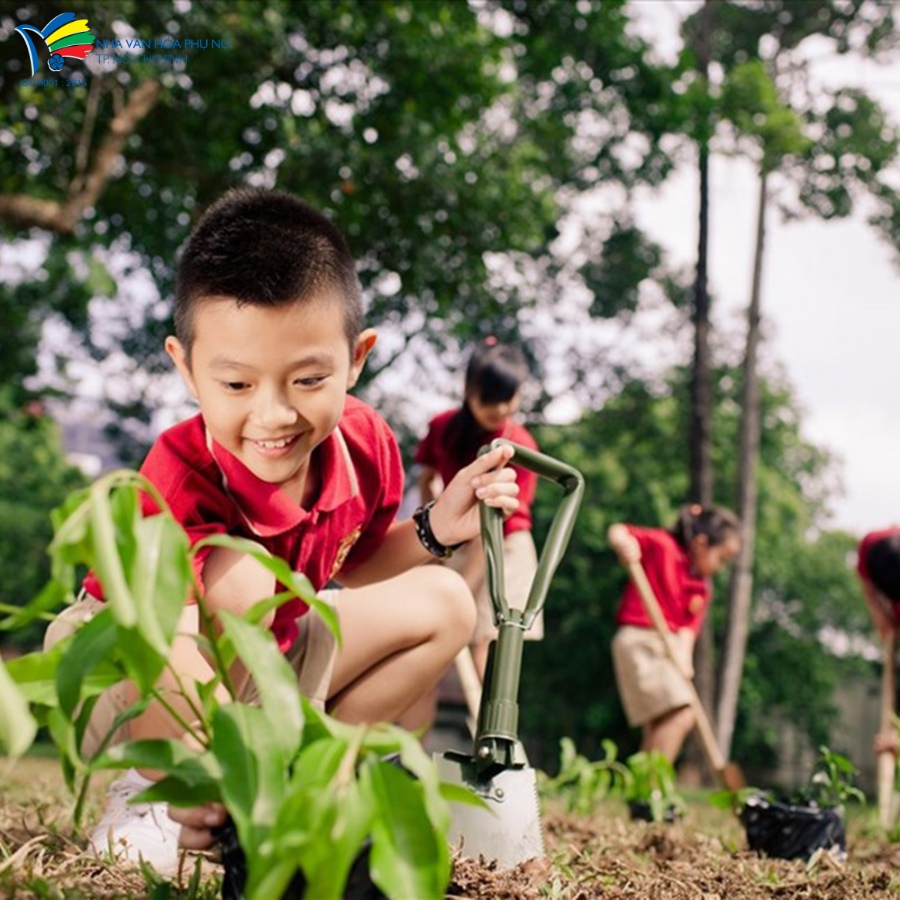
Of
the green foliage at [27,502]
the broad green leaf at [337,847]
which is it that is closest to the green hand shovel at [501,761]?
the broad green leaf at [337,847]

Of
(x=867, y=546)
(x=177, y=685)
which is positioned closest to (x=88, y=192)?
(x=867, y=546)

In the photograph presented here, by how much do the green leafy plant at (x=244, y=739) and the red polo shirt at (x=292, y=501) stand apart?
748mm

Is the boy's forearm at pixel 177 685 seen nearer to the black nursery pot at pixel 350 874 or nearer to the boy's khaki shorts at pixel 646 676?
the black nursery pot at pixel 350 874

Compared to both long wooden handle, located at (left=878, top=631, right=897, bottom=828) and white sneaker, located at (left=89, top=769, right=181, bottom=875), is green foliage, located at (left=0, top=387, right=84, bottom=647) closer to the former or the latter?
long wooden handle, located at (left=878, top=631, right=897, bottom=828)

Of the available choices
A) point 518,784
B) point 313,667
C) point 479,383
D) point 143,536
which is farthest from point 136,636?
point 479,383

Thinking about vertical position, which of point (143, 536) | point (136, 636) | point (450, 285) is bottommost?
point (136, 636)

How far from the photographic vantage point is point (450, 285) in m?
10.9

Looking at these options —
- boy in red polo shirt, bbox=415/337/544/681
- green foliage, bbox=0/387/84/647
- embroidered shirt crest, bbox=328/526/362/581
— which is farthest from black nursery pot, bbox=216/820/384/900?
green foliage, bbox=0/387/84/647

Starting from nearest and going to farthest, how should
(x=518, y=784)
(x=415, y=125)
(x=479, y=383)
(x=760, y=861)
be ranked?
(x=518, y=784), (x=760, y=861), (x=479, y=383), (x=415, y=125)

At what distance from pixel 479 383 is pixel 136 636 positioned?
374cm

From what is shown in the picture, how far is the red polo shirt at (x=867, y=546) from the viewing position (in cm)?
579

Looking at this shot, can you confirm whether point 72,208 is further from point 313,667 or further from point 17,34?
point 313,667

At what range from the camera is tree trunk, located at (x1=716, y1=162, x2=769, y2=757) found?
51.2 ft

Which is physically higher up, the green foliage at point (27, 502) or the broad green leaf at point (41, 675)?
the broad green leaf at point (41, 675)
